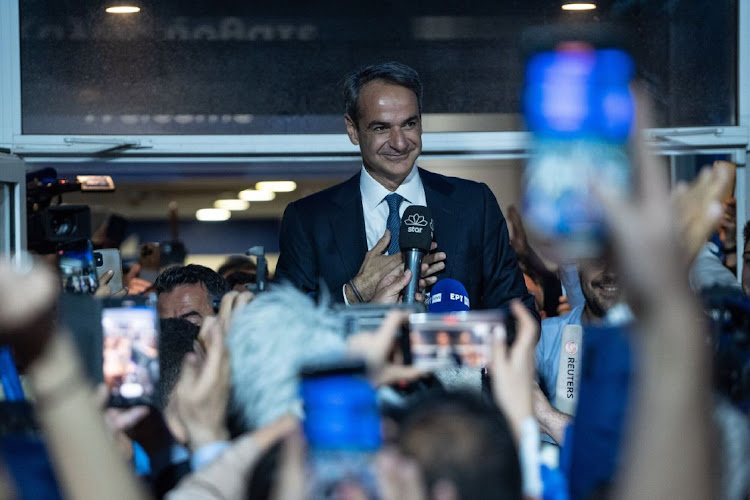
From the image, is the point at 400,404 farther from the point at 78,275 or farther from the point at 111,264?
the point at 111,264

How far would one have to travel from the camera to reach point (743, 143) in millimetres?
5402

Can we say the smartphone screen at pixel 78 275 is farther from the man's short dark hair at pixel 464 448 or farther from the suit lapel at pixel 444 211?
the man's short dark hair at pixel 464 448

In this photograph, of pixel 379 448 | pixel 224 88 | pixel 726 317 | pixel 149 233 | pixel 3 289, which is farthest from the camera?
pixel 149 233

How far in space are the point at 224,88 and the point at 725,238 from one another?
8.02 feet

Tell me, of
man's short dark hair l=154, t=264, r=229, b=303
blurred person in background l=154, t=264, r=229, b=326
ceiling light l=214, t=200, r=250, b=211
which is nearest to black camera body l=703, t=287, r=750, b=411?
blurred person in background l=154, t=264, r=229, b=326

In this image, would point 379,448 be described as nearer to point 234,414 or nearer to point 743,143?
point 234,414

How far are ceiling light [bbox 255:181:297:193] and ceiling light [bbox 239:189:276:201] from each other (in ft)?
0.18

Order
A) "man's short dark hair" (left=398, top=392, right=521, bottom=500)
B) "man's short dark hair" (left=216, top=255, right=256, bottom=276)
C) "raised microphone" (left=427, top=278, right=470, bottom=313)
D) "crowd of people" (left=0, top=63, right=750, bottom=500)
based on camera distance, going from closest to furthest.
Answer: "crowd of people" (left=0, top=63, right=750, bottom=500) < "man's short dark hair" (left=398, top=392, right=521, bottom=500) < "raised microphone" (left=427, top=278, right=470, bottom=313) < "man's short dark hair" (left=216, top=255, right=256, bottom=276)

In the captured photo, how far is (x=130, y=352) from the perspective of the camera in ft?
6.94

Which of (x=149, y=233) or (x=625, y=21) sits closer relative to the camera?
(x=625, y=21)

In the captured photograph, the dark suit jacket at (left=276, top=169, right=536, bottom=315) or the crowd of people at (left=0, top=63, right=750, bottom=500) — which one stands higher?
the dark suit jacket at (left=276, top=169, right=536, bottom=315)

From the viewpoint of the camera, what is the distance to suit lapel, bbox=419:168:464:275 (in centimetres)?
343

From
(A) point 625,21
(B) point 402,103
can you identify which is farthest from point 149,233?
(B) point 402,103

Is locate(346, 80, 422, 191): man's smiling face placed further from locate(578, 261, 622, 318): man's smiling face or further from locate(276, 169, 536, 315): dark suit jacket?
locate(578, 261, 622, 318): man's smiling face
